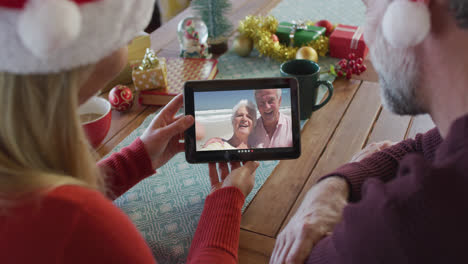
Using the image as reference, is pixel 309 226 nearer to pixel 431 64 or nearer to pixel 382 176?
pixel 382 176

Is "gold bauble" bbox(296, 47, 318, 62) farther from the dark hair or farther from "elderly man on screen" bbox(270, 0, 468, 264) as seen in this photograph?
the dark hair

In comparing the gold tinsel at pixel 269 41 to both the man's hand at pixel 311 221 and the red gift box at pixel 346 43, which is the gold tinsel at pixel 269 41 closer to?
the red gift box at pixel 346 43

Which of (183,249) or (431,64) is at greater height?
(431,64)

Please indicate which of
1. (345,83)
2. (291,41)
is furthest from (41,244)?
(291,41)

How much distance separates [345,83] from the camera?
3.94 feet

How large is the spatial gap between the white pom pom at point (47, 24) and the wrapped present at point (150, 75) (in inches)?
29.4

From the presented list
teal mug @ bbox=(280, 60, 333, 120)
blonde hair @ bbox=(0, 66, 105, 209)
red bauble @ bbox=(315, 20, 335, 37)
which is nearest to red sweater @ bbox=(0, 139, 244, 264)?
blonde hair @ bbox=(0, 66, 105, 209)

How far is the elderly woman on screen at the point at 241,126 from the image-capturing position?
2.67 ft

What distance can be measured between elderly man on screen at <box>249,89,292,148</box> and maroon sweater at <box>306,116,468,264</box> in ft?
1.01

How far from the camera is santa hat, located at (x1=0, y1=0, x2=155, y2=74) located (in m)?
0.36

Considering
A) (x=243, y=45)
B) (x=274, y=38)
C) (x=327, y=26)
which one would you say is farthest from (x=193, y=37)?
(x=327, y=26)

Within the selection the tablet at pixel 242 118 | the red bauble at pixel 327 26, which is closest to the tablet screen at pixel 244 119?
the tablet at pixel 242 118

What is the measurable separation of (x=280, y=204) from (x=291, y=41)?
73cm

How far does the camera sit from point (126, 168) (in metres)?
0.83
